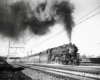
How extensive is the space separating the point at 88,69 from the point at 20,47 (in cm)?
2231

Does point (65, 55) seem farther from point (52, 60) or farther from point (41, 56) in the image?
point (41, 56)

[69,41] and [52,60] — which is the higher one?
[69,41]

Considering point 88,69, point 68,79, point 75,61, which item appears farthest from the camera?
point 75,61

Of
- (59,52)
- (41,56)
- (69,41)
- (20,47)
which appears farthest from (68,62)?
(20,47)

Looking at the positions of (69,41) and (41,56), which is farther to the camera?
(41,56)

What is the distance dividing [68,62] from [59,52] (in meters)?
2.69

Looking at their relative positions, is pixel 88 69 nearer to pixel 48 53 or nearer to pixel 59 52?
pixel 59 52

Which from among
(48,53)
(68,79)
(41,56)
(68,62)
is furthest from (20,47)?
(68,79)

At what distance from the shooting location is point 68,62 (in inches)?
813

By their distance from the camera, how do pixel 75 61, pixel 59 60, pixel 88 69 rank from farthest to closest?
1. pixel 59 60
2. pixel 75 61
3. pixel 88 69

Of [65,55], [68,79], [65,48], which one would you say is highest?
[65,48]

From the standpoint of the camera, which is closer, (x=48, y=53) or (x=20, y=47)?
(x=48, y=53)

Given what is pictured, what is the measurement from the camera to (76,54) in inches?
822

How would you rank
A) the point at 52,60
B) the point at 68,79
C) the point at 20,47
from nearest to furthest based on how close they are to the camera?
the point at 68,79 < the point at 52,60 < the point at 20,47
